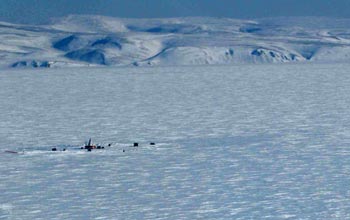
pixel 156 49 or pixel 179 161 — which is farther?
pixel 156 49

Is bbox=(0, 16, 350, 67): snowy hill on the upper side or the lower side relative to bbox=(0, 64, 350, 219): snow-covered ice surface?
upper

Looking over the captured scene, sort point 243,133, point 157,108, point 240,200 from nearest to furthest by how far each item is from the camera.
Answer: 1. point 240,200
2. point 243,133
3. point 157,108

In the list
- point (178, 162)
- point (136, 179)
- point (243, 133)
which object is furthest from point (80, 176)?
point (243, 133)

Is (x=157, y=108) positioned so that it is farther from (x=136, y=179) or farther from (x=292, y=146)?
(x=136, y=179)

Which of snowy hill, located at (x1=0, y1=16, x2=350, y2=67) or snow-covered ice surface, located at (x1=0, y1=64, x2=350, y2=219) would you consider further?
snowy hill, located at (x1=0, y1=16, x2=350, y2=67)

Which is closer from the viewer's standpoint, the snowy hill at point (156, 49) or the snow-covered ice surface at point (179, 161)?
the snow-covered ice surface at point (179, 161)

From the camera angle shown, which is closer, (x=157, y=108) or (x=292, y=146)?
(x=292, y=146)

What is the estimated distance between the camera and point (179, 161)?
13.3 m

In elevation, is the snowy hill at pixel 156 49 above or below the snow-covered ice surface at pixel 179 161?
above

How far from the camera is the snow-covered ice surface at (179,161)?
33.7 ft

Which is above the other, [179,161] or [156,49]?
[156,49]

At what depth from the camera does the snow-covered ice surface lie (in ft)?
33.7

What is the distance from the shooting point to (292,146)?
14633mm

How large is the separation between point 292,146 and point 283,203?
4.34m
